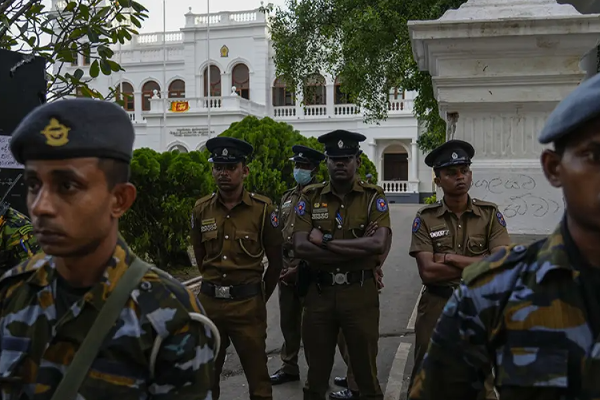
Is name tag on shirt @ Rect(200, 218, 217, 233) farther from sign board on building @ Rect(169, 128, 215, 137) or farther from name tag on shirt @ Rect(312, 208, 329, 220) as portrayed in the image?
sign board on building @ Rect(169, 128, 215, 137)

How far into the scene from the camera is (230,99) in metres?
30.7

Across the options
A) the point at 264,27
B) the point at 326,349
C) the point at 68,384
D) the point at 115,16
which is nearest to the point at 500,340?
the point at 68,384

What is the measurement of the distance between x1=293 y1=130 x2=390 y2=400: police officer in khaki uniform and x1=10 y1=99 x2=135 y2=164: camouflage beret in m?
2.44

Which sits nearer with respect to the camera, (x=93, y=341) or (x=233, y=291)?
(x=93, y=341)

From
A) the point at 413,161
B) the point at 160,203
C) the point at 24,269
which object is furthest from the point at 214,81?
the point at 24,269

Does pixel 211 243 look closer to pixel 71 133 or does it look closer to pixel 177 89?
pixel 71 133

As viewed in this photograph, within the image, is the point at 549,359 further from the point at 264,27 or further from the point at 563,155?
the point at 264,27

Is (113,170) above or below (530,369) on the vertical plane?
above

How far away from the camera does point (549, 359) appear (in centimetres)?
126

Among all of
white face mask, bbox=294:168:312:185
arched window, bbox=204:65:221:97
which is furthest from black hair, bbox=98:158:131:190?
arched window, bbox=204:65:221:97

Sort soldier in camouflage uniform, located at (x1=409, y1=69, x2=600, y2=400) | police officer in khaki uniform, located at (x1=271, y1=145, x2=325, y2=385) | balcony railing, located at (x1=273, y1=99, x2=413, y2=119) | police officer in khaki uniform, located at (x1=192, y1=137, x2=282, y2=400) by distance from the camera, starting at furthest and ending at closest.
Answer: balcony railing, located at (x1=273, y1=99, x2=413, y2=119) → police officer in khaki uniform, located at (x1=271, y1=145, x2=325, y2=385) → police officer in khaki uniform, located at (x1=192, y1=137, x2=282, y2=400) → soldier in camouflage uniform, located at (x1=409, y1=69, x2=600, y2=400)

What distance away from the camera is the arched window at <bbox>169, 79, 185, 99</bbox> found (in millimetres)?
35438

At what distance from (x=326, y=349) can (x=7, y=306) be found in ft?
8.68

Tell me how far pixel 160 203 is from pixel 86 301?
735cm
